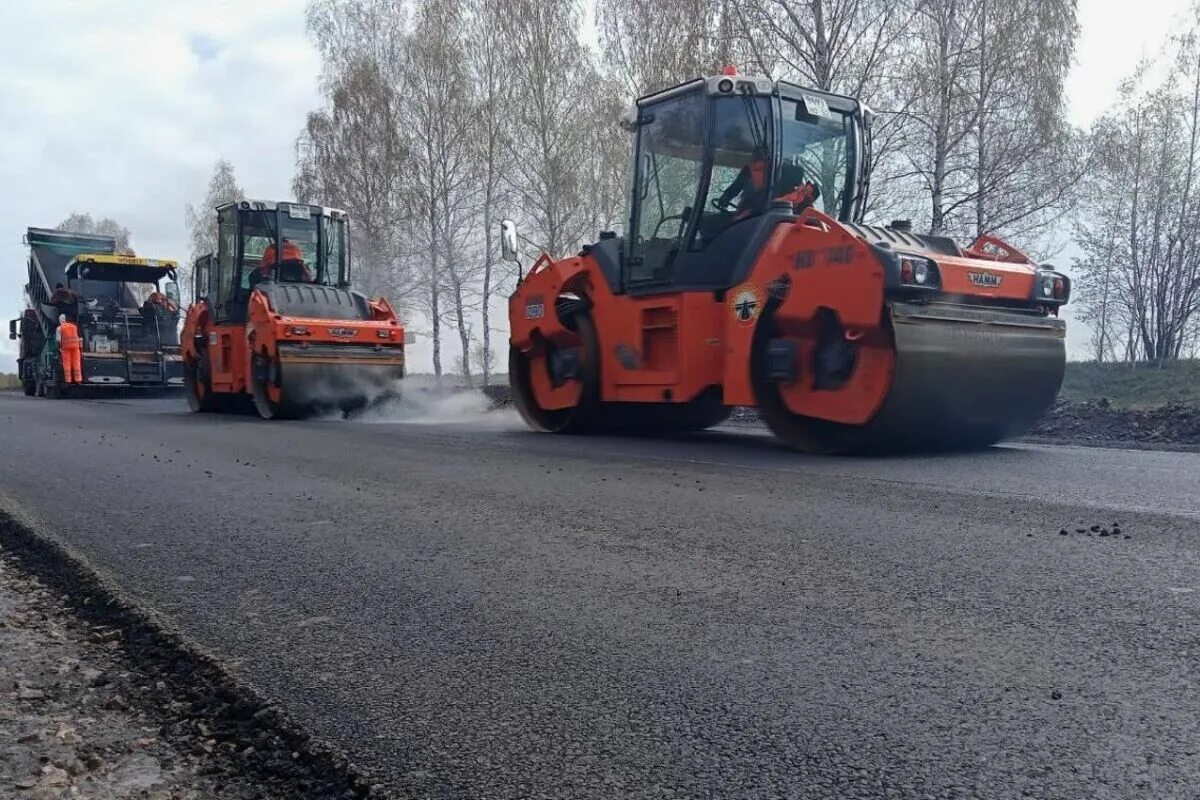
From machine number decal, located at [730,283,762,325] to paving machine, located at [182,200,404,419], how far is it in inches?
248

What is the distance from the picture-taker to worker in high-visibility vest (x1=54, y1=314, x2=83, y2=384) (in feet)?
69.9

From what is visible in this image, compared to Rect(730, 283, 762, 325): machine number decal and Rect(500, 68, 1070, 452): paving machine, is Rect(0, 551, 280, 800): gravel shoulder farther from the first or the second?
Rect(730, 283, 762, 325): machine number decal

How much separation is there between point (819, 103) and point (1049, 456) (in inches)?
133

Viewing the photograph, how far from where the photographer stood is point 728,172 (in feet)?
26.4

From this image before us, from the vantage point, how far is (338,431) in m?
9.68

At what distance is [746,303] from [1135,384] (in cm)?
718

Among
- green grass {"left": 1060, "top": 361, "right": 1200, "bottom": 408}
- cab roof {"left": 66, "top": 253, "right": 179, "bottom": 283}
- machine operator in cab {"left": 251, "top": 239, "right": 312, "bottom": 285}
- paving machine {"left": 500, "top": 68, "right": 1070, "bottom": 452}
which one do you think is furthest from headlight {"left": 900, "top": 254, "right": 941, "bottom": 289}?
cab roof {"left": 66, "top": 253, "right": 179, "bottom": 283}

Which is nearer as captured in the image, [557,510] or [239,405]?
[557,510]

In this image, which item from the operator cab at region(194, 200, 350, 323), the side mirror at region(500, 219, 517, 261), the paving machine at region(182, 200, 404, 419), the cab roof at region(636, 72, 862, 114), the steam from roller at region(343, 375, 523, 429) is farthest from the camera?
the operator cab at region(194, 200, 350, 323)

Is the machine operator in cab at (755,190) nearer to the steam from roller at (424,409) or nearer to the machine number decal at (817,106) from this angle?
the machine number decal at (817,106)

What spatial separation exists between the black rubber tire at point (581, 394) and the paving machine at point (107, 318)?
14.8 m

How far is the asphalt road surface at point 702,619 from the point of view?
72.4 inches

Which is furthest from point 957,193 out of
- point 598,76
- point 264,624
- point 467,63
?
point 264,624

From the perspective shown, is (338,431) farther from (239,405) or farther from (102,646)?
(102,646)
